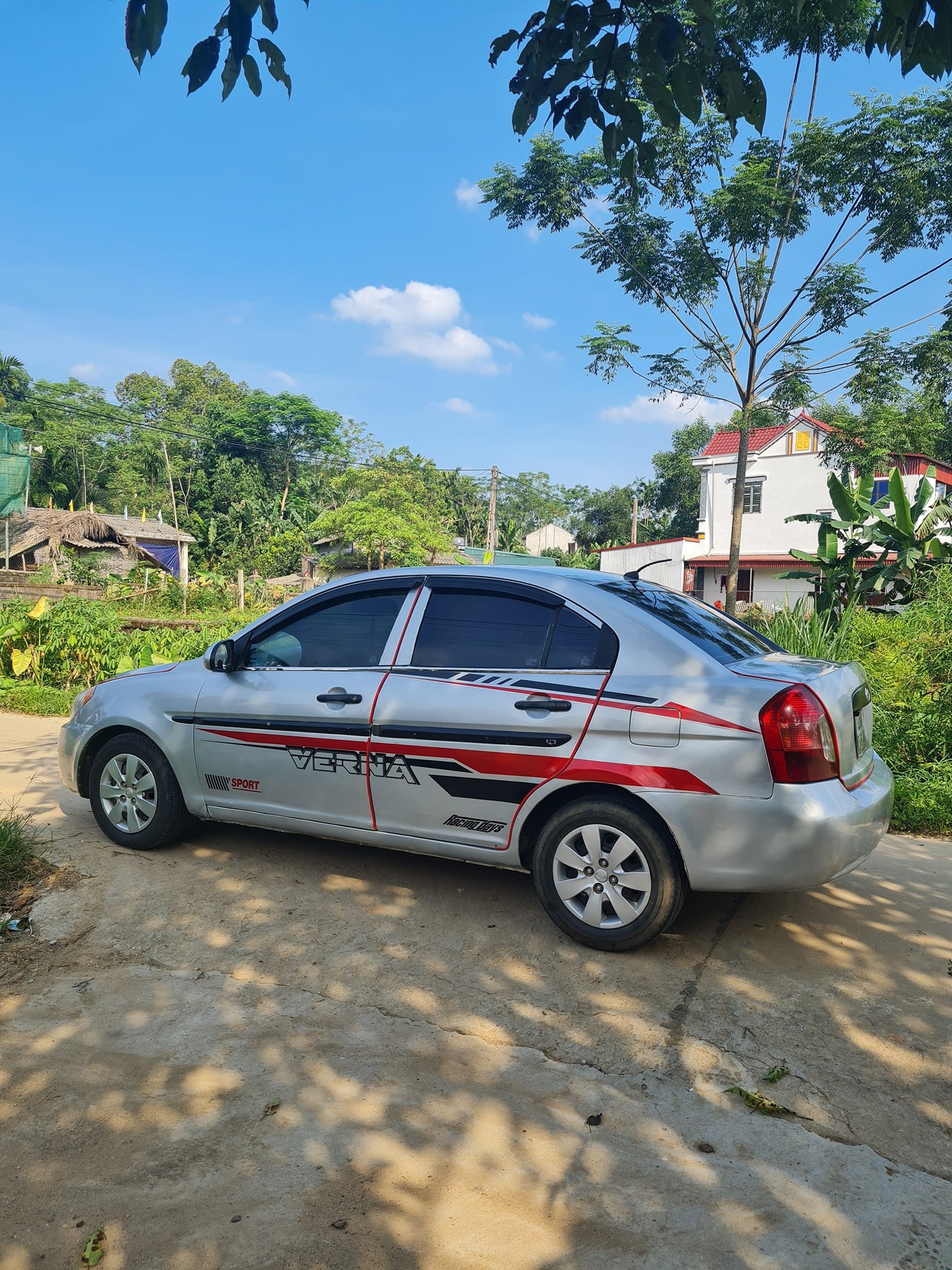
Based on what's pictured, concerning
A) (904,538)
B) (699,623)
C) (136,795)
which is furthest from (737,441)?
(136,795)

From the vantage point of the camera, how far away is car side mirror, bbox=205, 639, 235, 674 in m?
4.59

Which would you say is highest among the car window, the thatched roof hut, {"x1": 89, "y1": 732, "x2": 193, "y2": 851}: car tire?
the thatched roof hut

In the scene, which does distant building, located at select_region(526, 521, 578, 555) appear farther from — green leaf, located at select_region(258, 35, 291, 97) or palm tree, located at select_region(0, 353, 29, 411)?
green leaf, located at select_region(258, 35, 291, 97)

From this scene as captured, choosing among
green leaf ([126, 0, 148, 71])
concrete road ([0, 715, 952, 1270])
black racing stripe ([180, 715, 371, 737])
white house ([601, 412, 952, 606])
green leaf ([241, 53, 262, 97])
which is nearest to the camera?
concrete road ([0, 715, 952, 1270])

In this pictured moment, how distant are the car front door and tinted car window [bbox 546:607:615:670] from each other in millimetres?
816

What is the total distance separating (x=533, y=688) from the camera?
3.79 meters

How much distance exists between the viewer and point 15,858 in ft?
14.3

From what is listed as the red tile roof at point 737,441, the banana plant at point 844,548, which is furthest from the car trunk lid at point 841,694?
the red tile roof at point 737,441

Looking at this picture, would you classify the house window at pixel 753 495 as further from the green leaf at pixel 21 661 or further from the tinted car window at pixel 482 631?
the tinted car window at pixel 482 631

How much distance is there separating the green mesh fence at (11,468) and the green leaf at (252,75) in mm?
26677

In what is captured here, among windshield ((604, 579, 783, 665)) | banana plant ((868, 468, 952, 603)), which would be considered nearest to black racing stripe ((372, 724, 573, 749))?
windshield ((604, 579, 783, 665))

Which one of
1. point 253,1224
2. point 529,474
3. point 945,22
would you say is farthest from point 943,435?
point 529,474

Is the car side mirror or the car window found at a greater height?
the car window

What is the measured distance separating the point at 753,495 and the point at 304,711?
32.7 meters
